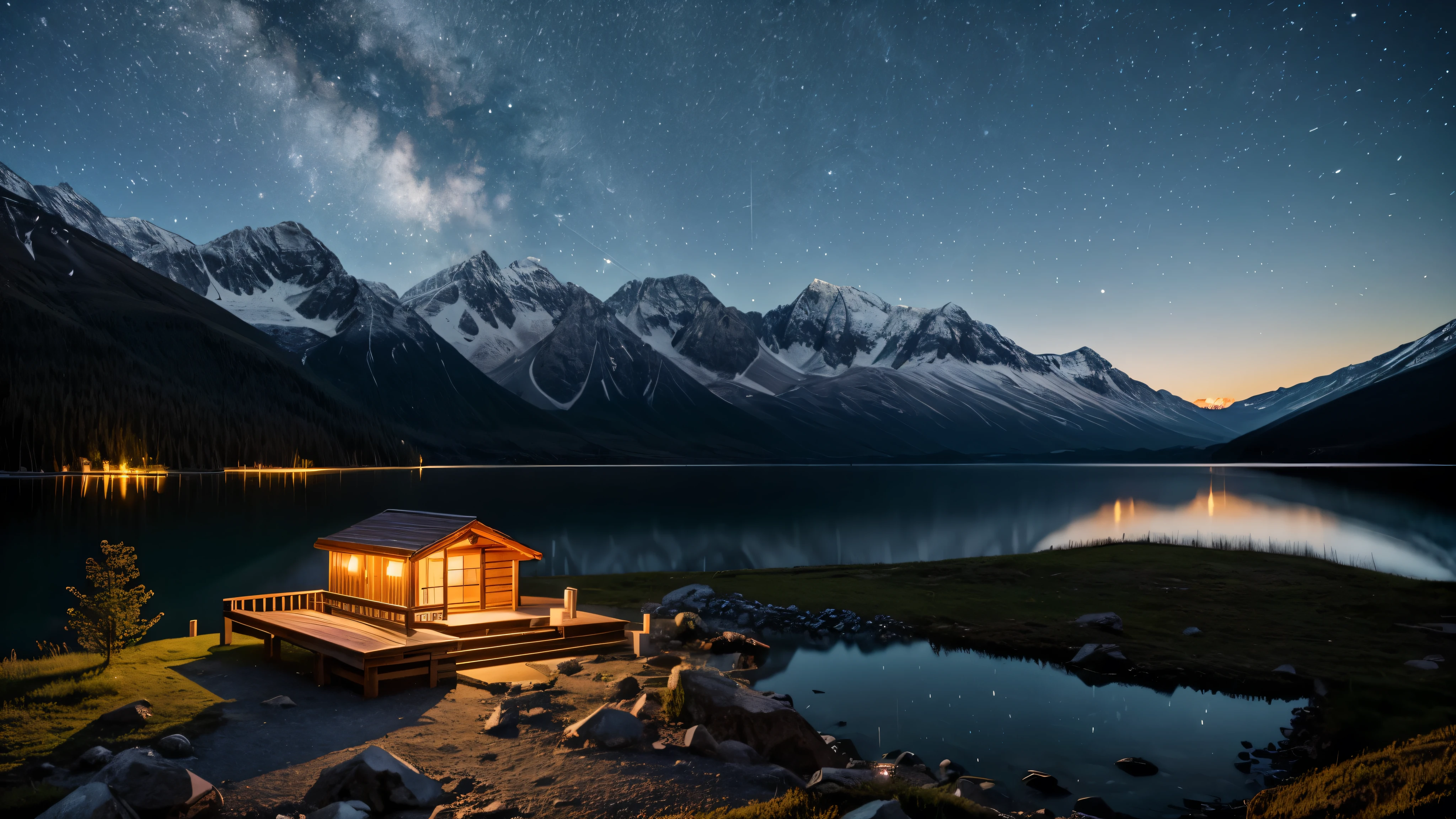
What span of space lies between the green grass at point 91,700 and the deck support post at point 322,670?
2.62 metres

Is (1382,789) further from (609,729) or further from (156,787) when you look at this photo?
(156,787)

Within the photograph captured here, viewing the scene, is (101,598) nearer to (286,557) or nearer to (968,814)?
(968,814)

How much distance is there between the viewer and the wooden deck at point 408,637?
68.5ft

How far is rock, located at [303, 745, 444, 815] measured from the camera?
1305cm

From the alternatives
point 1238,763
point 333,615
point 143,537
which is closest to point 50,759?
point 333,615

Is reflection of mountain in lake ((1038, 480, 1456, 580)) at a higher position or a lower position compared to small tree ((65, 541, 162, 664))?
lower

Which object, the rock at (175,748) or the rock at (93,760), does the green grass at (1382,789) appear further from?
the rock at (93,760)

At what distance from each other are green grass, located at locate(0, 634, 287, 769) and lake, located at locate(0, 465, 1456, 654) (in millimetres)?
15103

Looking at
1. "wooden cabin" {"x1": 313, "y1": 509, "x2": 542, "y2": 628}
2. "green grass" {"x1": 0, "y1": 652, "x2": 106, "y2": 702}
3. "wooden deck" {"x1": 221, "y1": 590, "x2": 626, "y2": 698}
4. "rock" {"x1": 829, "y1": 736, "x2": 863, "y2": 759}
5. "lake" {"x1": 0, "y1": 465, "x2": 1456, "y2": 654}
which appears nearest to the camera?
"rock" {"x1": 829, "y1": 736, "x2": 863, "y2": 759}

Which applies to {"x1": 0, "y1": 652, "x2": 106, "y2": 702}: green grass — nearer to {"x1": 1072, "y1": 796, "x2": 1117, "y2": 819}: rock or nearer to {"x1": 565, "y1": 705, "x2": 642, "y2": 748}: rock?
{"x1": 565, "y1": 705, "x2": 642, "y2": 748}: rock

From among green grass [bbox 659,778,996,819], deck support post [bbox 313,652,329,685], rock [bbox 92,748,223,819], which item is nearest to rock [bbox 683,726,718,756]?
green grass [bbox 659,778,996,819]

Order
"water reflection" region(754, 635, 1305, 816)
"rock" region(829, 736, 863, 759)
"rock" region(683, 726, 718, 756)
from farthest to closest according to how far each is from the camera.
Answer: "rock" region(829, 736, 863, 759), "water reflection" region(754, 635, 1305, 816), "rock" region(683, 726, 718, 756)

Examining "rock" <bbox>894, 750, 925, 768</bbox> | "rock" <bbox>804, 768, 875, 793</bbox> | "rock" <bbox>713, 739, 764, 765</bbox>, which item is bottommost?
"rock" <bbox>894, 750, 925, 768</bbox>

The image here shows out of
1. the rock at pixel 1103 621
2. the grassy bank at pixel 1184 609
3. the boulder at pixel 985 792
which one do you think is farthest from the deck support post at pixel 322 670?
the rock at pixel 1103 621
